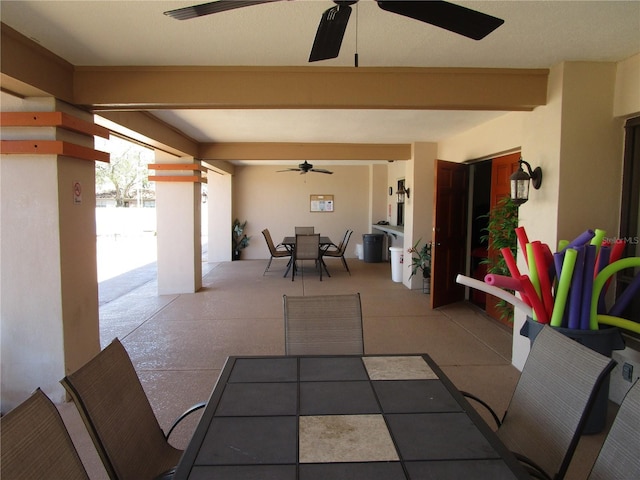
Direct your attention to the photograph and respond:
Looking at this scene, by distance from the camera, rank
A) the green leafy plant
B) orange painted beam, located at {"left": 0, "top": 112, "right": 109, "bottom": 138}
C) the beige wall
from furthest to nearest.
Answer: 1. the beige wall
2. the green leafy plant
3. orange painted beam, located at {"left": 0, "top": 112, "right": 109, "bottom": 138}

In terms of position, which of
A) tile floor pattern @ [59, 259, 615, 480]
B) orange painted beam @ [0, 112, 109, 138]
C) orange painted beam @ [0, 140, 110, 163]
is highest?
orange painted beam @ [0, 112, 109, 138]

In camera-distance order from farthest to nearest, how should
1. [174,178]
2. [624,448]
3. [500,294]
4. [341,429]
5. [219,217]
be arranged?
1. [219,217]
2. [174,178]
3. [500,294]
4. [341,429]
5. [624,448]

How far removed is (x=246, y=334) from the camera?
13.9 ft

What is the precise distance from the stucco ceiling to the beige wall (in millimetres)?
7187

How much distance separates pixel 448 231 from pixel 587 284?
3017 mm

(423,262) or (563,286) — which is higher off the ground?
(563,286)

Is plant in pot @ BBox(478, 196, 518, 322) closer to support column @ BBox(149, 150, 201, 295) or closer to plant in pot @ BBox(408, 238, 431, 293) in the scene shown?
Answer: plant in pot @ BBox(408, 238, 431, 293)

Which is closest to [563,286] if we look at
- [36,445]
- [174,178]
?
[36,445]

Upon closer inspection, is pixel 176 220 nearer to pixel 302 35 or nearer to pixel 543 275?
pixel 302 35

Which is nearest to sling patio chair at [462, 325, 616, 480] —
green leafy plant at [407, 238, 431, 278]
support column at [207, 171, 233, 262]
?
green leafy plant at [407, 238, 431, 278]

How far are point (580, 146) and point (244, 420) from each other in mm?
2898

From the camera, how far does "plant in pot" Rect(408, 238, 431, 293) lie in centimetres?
617

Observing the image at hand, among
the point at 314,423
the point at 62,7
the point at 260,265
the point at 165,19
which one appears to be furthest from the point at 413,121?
the point at 260,265

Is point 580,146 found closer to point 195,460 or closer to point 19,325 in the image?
point 195,460
